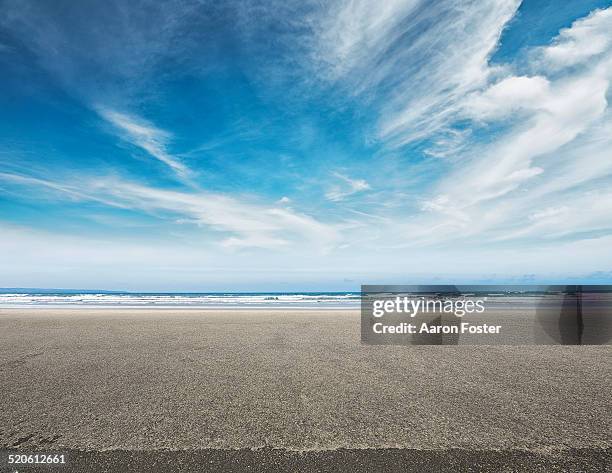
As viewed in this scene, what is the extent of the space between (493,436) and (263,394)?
3.10 meters

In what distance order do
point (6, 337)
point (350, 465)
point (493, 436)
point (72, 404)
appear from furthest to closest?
point (6, 337) → point (72, 404) → point (493, 436) → point (350, 465)

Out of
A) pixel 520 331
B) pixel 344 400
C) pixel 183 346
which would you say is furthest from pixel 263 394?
pixel 520 331

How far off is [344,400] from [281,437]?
4.75ft

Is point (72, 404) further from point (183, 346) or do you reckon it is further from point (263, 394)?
point (183, 346)

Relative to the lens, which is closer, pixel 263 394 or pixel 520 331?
pixel 263 394

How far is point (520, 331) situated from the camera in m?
12.1

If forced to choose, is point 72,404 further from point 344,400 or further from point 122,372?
point 344,400

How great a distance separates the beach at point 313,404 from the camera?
380 centimetres

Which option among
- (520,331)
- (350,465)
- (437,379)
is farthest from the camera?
(520,331)

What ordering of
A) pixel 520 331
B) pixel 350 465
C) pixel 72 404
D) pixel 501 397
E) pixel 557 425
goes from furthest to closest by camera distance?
1. pixel 520 331
2. pixel 501 397
3. pixel 72 404
4. pixel 557 425
5. pixel 350 465

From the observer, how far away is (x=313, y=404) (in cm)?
514

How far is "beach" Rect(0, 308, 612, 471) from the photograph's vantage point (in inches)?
149

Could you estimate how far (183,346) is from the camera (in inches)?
368

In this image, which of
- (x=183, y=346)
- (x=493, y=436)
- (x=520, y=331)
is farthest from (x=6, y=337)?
(x=520, y=331)
